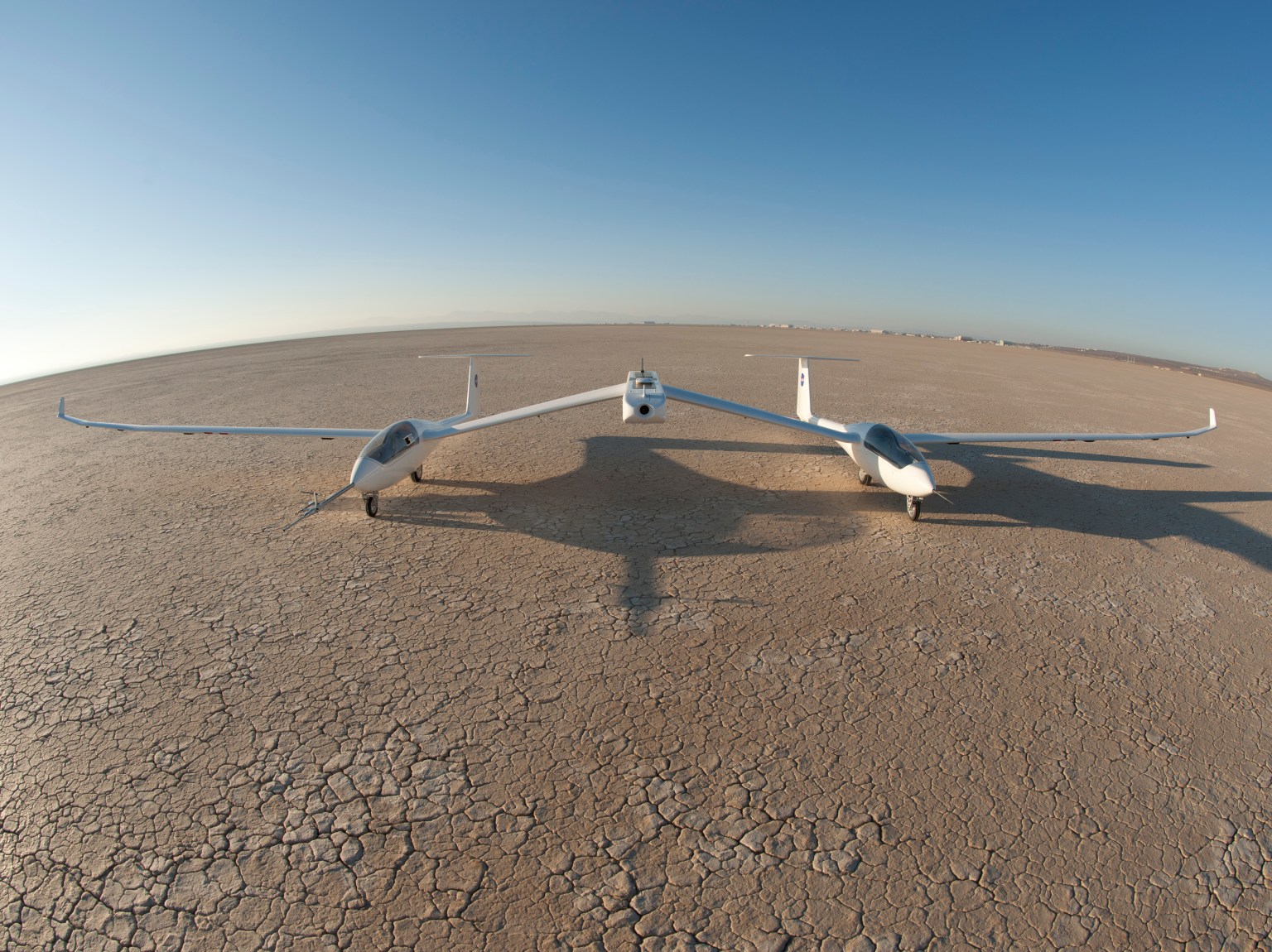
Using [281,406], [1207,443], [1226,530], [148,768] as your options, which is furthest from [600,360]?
[148,768]

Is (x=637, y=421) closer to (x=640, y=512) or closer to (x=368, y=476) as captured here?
(x=640, y=512)

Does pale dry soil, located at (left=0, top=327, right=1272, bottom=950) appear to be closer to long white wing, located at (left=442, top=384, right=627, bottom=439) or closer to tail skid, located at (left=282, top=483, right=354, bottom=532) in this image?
tail skid, located at (left=282, top=483, right=354, bottom=532)

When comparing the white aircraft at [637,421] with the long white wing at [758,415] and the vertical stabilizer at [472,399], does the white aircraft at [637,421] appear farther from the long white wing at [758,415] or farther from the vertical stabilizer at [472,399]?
the vertical stabilizer at [472,399]

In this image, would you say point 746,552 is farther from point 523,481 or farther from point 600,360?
point 600,360

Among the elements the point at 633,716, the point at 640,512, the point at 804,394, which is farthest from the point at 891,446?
the point at 633,716

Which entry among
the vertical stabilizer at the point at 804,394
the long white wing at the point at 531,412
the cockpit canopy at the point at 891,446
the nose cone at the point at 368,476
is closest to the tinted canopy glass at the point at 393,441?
the nose cone at the point at 368,476

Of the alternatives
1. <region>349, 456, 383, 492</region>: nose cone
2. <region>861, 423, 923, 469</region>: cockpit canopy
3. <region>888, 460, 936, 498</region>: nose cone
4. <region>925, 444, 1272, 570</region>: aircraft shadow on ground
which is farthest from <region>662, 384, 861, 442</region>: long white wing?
<region>349, 456, 383, 492</region>: nose cone
